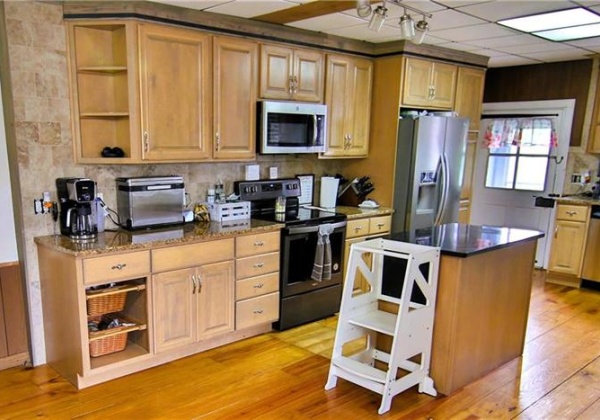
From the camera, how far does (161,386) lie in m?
2.90

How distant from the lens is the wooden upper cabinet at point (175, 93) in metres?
3.10

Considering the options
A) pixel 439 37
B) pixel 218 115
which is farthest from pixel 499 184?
pixel 218 115

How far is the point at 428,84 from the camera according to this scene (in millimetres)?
4555

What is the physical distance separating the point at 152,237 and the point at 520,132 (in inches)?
185

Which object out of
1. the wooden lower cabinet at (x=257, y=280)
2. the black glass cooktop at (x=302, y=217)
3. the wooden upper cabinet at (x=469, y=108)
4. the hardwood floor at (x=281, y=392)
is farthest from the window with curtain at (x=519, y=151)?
the wooden lower cabinet at (x=257, y=280)

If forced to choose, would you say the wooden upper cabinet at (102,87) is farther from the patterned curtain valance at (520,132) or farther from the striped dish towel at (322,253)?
the patterned curtain valance at (520,132)

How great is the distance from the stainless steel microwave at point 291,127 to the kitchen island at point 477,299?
1.29 m

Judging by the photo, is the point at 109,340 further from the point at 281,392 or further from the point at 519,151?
the point at 519,151

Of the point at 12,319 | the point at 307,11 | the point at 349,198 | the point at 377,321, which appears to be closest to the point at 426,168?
the point at 349,198

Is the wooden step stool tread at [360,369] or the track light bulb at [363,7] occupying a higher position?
the track light bulb at [363,7]

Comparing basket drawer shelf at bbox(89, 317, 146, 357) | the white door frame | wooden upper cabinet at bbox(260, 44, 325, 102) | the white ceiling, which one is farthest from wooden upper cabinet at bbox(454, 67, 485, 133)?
basket drawer shelf at bbox(89, 317, 146, 357)

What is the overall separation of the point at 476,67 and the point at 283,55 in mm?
2304

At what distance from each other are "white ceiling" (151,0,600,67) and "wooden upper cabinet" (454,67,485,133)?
0.22 metres

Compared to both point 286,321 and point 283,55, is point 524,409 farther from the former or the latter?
point 283,55
